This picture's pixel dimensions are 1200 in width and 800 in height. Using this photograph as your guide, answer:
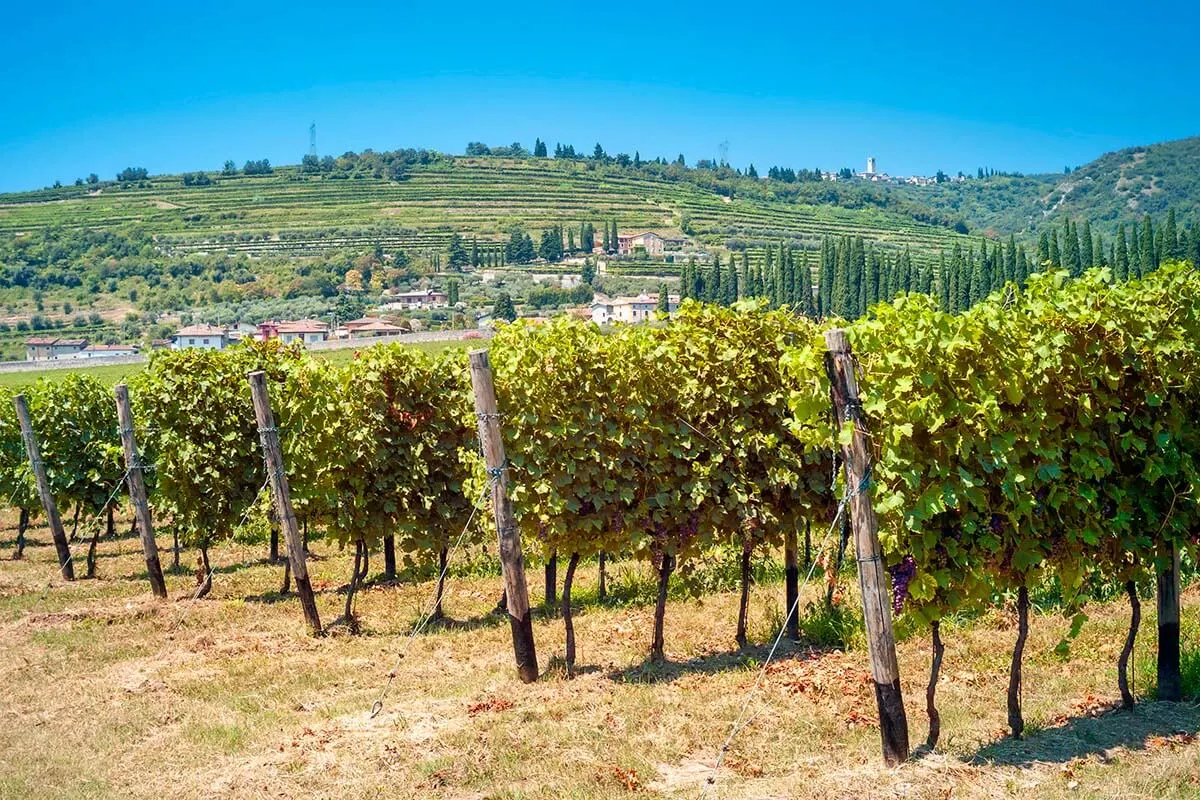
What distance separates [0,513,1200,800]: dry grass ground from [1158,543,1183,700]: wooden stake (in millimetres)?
229

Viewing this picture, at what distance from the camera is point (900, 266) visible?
360 ft

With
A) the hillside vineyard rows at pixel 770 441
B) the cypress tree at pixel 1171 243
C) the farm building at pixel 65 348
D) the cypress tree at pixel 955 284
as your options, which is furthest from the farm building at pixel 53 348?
the cypress tree at pixel 1171 243

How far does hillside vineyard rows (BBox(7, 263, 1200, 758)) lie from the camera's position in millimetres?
8070

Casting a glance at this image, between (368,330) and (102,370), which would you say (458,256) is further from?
(102,370)

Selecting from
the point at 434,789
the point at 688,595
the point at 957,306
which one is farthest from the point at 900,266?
the point at 434,789

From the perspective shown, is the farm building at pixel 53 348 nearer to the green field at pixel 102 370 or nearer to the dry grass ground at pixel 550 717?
the green field at pixel 102 370

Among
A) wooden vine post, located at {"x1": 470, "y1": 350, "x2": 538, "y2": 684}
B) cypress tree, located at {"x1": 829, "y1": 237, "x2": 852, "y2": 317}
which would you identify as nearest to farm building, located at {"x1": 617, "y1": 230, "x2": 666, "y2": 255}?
cypress tree, located at {"x1": 829, "y1": 237, "x2": 852, "y2": 317}

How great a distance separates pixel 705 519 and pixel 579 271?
16472 cm

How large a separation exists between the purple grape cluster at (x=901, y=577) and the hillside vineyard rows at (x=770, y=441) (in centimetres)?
3

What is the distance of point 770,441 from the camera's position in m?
11.6

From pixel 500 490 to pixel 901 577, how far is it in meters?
4.62

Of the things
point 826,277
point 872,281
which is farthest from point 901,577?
point 826,277

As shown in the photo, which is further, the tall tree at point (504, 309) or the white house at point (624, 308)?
the tall tree at point (504, 309)

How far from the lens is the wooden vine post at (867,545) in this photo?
7.68 metres
